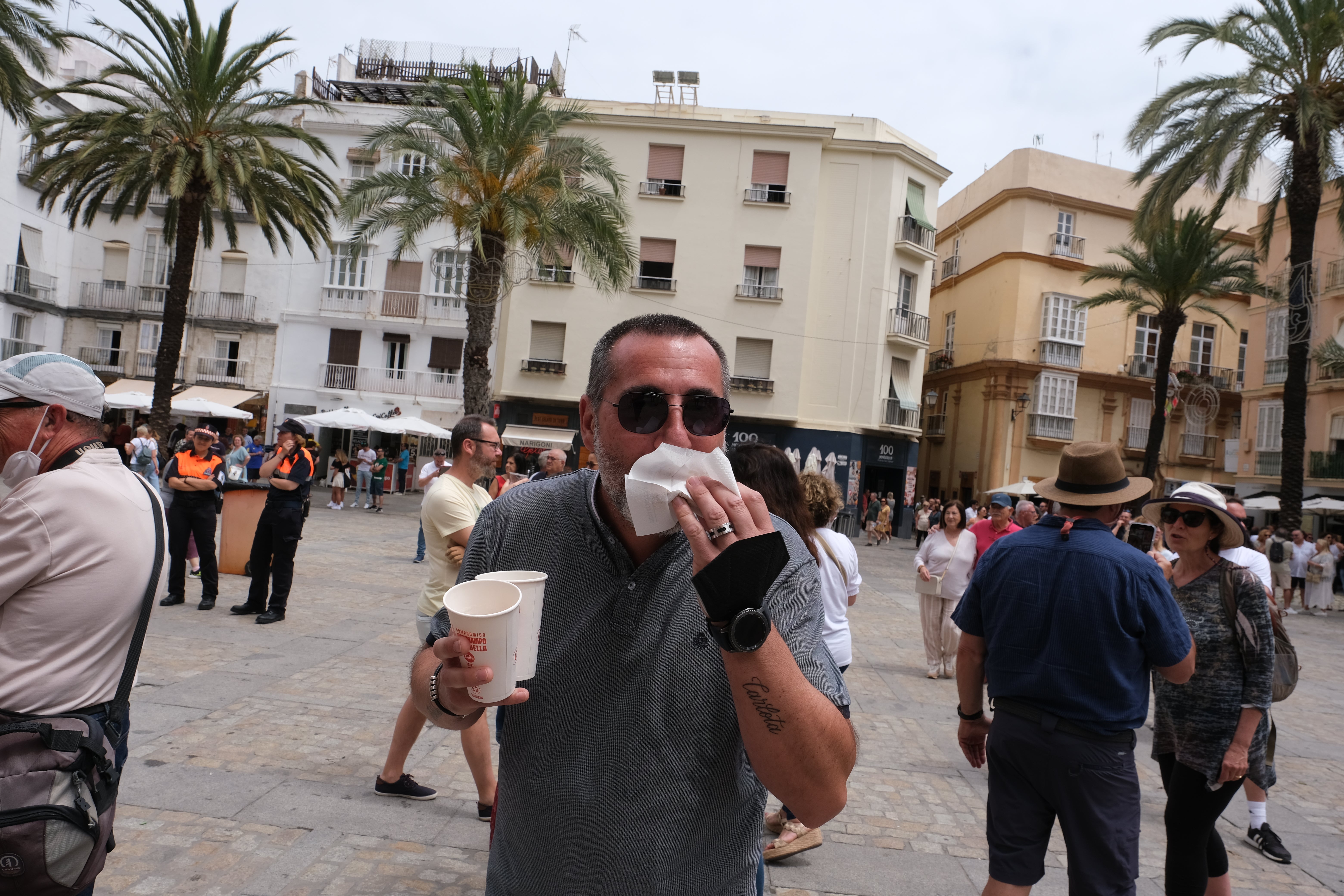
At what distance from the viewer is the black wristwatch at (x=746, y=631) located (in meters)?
1.46

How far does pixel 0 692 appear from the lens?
2293 millimetres

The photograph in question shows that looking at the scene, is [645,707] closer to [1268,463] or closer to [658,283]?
[658,283]

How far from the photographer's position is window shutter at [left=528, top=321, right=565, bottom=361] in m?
34.1

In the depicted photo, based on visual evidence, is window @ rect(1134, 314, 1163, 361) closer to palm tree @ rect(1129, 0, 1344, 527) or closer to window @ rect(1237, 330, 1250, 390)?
window @ rect(1237, 330, 1250, 390)

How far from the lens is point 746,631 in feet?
4.83

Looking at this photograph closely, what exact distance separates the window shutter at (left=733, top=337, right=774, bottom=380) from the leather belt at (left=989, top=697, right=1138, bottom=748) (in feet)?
100

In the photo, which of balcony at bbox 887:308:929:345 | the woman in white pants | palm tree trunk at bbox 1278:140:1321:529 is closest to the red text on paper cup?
the woman in white pants

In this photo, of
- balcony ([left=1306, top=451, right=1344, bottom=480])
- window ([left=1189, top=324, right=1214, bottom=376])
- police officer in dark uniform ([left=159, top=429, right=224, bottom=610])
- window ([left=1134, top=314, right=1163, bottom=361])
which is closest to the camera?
police officer in dark uniform ([left=159, top=429, right=224, bottom=610])

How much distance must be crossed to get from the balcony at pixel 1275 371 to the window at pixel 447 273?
28532 millimetres

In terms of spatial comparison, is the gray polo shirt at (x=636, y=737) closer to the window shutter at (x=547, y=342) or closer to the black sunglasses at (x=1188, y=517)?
the black sunglasses at (x=1188, y=517)

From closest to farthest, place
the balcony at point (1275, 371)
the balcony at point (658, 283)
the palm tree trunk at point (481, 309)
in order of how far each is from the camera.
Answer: the palm tree trunk at point (481, 309), the balcony at point (1275, 371), the balcony at point (658, 283)

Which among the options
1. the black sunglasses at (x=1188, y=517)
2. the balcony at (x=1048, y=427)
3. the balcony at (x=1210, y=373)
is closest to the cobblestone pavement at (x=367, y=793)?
the black sunglasses at (x=1188, y=517)

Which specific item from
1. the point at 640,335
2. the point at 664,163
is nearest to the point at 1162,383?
the point at 664,163

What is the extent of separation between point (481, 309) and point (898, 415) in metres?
18.1
